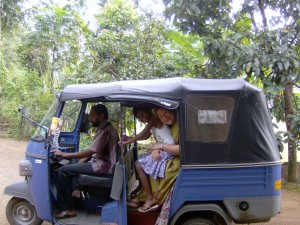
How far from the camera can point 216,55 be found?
6773 mm

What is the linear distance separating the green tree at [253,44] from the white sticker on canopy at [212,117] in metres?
1.98

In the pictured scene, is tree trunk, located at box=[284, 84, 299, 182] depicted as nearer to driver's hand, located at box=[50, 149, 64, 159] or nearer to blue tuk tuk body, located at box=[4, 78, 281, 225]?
blue tuk tuk body, located at box=[4, 78, 281, 225]

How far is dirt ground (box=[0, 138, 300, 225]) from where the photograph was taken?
590 cm

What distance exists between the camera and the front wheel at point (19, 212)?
5031 millimetres

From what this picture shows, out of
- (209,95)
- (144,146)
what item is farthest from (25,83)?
(209,95)

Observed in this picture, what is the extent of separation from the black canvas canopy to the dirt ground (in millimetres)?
2122

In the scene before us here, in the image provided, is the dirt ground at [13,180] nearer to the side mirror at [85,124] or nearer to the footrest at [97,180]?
the footrest at [97,180]

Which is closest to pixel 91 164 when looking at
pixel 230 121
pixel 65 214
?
pixel 65 214

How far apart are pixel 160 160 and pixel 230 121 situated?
2.89 feet

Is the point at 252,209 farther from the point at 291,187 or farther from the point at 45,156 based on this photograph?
the point at 291,187

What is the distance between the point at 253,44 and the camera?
20.8 feet

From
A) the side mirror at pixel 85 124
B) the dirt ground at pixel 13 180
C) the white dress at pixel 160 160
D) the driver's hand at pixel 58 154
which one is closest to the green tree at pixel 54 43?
the dirt ground at pixel 13 180

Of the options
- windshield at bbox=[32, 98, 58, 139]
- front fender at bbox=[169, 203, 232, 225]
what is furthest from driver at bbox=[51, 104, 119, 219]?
front fender at bbox=[169, 203, 232, 225]

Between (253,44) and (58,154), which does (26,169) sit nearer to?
(58,154)
